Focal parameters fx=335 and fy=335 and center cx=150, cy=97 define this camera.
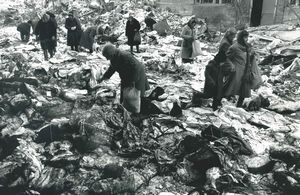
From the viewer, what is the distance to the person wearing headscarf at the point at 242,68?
235 inches

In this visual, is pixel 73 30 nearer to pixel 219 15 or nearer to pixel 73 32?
pixel 73 32

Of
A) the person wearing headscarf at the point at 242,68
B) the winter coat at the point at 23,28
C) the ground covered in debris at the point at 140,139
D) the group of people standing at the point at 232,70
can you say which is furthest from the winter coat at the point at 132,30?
the person wearing headscarf at the point at 242,68

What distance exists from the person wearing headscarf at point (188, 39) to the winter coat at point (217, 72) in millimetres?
2554

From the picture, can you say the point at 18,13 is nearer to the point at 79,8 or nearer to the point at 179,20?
the point at 79,8

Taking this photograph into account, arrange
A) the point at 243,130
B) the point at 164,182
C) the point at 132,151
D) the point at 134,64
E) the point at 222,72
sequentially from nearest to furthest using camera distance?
the point at 164,182 < the point at 132,151 < the point at 134,64 < the point at 243,130 < the point at 222,72

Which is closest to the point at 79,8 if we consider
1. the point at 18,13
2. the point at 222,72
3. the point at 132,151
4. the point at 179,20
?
the point at 18,13

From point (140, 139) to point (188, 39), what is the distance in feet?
15.5

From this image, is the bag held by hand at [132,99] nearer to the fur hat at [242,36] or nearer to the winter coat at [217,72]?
the winter coat at [217,72]

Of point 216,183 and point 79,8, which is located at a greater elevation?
point 79,8

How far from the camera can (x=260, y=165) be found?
4.27m

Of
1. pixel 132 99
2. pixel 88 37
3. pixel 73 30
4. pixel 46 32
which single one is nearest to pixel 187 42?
pixel 88 37

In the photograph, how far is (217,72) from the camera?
6.18 meters

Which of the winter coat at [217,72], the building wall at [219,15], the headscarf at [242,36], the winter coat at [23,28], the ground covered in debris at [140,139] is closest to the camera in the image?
the ground covered in debris at [140,139]

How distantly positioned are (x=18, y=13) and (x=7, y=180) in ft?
62.1
